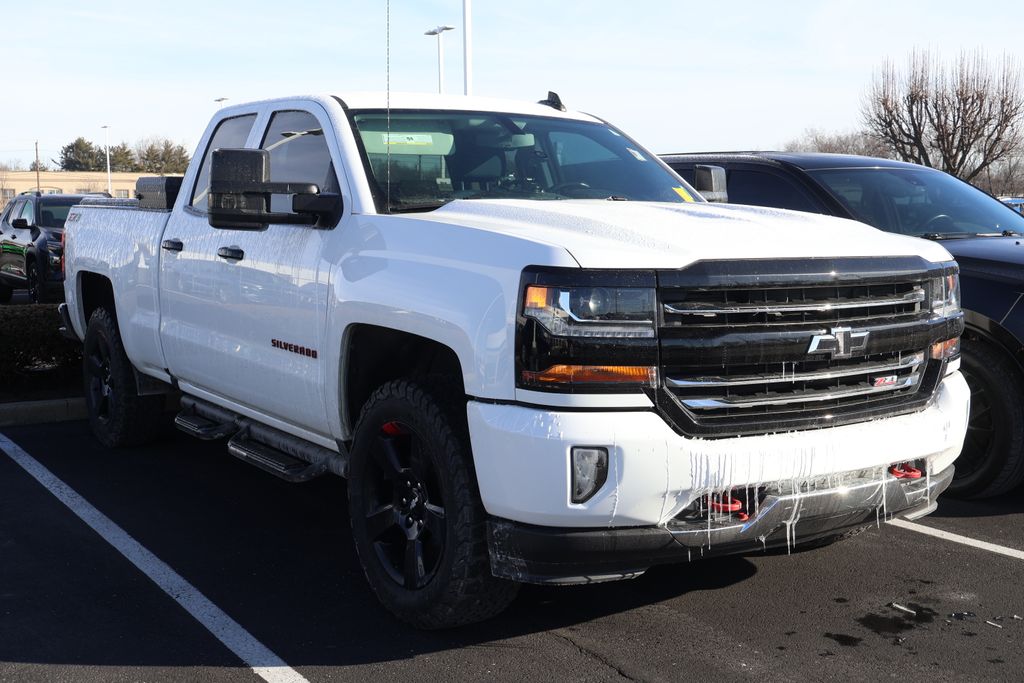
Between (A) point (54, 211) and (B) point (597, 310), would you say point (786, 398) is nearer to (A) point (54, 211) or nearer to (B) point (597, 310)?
(B) point (597, 310)

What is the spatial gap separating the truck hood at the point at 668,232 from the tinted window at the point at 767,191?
2.34m

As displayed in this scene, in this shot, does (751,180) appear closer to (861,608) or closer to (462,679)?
(861,608)

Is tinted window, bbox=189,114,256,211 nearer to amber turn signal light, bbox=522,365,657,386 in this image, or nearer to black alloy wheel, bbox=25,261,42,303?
amber turn signal light, bbox=522,365,657,386

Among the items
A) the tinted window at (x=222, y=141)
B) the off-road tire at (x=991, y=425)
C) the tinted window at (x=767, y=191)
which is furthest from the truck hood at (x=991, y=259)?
the tinted window at (x=222, y=141)

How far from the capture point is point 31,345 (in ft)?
28.6

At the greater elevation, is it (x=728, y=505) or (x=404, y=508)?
(x=728, y=505)

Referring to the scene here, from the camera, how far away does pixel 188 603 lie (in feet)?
14.7

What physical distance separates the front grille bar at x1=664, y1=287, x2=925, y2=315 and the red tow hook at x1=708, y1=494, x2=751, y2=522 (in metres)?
0.59

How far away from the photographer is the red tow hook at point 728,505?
3.60m

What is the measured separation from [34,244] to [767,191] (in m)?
13.6

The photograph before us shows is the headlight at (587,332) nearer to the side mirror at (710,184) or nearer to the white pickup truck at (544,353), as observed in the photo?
the white pickup truck at (544,353)

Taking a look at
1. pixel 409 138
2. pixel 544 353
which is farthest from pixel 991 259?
pixel 544 353

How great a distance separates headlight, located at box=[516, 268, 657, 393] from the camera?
347cm

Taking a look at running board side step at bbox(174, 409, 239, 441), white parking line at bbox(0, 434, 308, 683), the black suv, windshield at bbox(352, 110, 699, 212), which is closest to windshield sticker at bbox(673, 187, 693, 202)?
windshield at bbox(352, 110, 699, 212)
